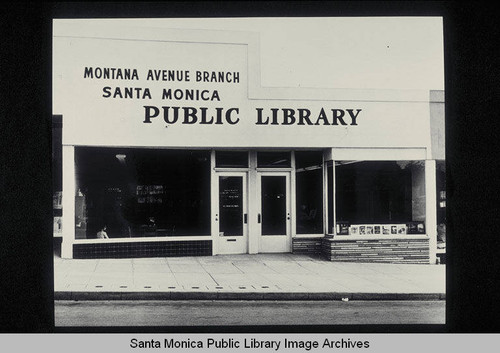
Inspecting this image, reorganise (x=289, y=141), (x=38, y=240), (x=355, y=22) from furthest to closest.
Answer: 1. (x=289, y=141)
2. (x=355, y=22)
3. (x=38, y=240)

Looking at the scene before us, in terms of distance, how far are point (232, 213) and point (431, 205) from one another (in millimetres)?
4692

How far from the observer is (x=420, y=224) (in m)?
13.6

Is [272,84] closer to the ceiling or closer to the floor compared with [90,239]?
closer to the ceiling

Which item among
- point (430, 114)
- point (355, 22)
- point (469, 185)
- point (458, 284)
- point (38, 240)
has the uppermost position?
point (355, 22)

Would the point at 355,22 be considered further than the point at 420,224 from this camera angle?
No

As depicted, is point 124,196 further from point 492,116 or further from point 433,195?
point 492,116

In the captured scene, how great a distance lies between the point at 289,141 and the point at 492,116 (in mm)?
7299

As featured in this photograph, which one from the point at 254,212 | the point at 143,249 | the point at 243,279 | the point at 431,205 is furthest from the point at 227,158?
the point at 431,205

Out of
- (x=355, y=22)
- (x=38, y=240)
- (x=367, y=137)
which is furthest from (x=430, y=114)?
(x=38, y=240)

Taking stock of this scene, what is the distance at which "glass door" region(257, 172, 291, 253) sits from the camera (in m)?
14.4

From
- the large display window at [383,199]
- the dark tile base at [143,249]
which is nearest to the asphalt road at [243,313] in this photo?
the dark tile base at [143,249]

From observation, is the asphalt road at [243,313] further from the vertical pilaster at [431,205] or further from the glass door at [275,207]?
the glass door at [275,207]

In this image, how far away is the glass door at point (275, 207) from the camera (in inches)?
566

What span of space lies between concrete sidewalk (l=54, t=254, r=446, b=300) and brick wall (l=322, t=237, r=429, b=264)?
354 millimetres
